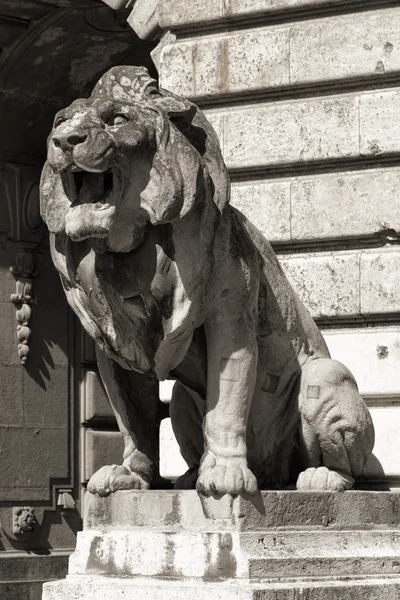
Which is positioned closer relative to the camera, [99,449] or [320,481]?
[320,481]

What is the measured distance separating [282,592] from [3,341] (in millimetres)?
7082

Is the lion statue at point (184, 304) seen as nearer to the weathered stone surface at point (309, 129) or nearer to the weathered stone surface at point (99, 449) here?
the weathered stone surface at point (309, 129)

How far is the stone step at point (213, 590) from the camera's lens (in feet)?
20.9

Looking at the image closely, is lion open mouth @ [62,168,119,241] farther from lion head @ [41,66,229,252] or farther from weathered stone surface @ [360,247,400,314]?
weathered stone surface @ [360,247,400,314]

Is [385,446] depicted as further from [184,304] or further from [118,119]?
[118,119]

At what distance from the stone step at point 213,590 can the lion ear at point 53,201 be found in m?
1.42

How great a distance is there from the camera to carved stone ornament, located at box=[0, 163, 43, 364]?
43.6 feet

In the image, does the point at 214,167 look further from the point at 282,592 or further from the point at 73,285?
the point at 282,592

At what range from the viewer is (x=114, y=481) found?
22.9ft

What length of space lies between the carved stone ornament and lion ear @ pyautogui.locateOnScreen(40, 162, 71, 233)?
6661mm

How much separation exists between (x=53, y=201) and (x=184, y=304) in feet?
2.16

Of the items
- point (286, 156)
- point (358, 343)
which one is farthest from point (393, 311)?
point (286, 156)

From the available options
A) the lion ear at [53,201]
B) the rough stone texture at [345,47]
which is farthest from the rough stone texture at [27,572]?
the lion ear at [53,201]

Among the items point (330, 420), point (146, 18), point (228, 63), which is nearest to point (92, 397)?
point (146, 18)
